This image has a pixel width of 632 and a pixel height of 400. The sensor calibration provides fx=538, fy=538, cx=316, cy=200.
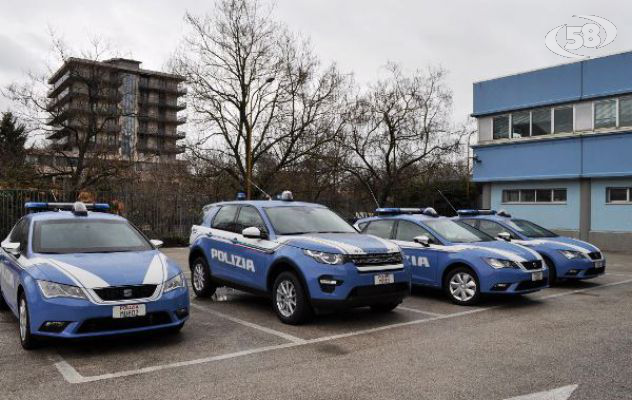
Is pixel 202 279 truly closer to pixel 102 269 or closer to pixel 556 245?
pixel 102 269

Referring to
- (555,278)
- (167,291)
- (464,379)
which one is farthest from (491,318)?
(167,291)

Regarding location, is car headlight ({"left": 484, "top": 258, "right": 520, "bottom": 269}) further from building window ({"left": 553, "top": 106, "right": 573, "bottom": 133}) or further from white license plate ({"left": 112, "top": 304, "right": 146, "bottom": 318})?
building window ({"left": 553, "top": 106, "right": 573, "bottom": 133})

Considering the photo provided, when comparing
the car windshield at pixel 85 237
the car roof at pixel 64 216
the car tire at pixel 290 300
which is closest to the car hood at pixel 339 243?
the car tire at pixel 290 300

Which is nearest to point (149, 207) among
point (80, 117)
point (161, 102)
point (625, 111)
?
point (80, 117)

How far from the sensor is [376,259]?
23.0ft

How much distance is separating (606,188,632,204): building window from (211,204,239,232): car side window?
1664 cm

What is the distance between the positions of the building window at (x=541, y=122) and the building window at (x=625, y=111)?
273 centimetres

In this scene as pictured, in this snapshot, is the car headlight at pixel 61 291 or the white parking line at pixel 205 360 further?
the car headlight at pixel 61 291

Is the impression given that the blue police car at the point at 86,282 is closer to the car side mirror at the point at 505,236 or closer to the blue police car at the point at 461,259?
the blue police car at the point at 461,259

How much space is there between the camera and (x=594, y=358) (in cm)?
557

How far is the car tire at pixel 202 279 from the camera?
8.98 m

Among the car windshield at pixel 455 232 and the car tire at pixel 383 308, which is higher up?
the car windshield at pixel 455 232

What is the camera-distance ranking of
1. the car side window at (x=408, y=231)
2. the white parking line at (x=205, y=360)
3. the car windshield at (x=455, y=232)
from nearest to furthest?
the white parking line at (x=205, y=360), the car windshield at (x=455, y=232), the car side window at (x=408, y=231)

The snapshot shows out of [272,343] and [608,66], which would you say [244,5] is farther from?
[272,343]
